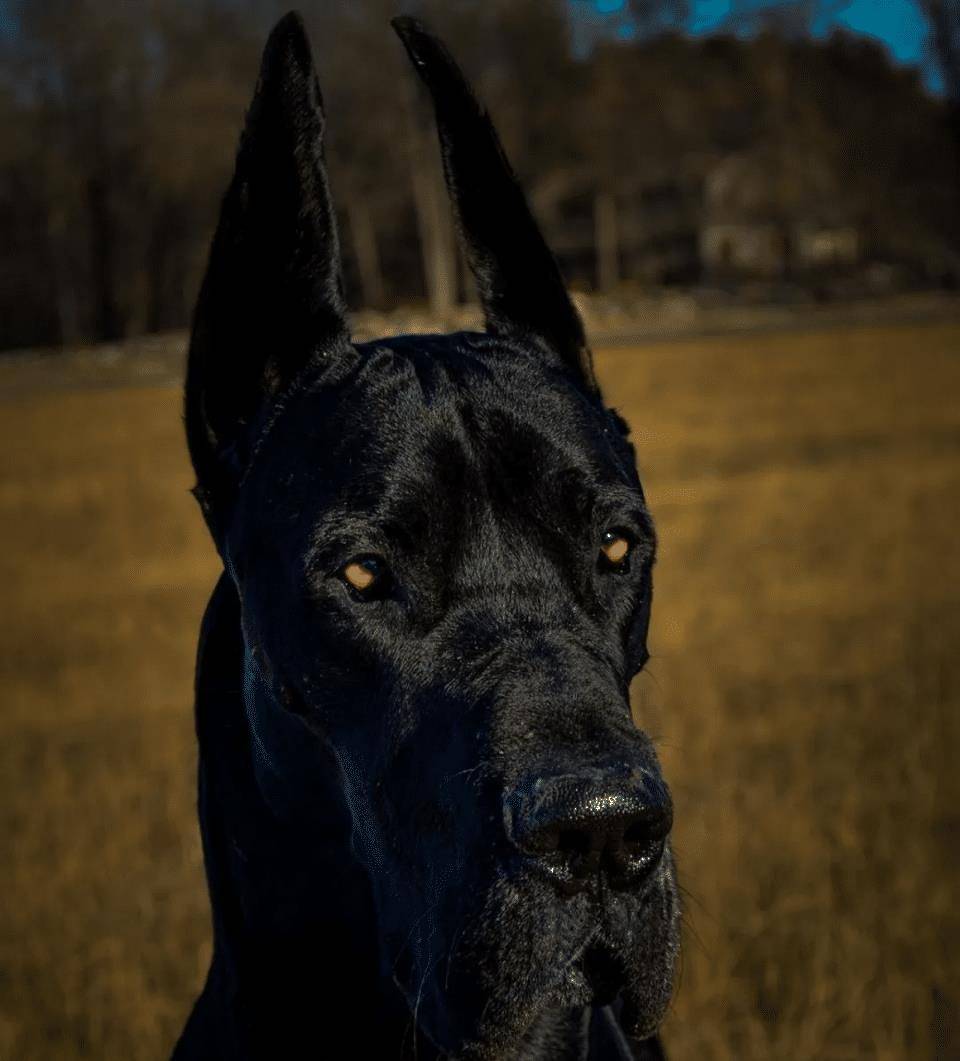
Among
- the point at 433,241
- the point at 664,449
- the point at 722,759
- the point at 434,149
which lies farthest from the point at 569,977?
the point at 433,241

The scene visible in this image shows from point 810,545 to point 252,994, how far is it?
10526mm

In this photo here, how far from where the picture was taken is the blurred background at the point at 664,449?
217 inches

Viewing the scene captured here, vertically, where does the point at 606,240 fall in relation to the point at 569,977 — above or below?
above

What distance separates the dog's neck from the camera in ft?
7.93

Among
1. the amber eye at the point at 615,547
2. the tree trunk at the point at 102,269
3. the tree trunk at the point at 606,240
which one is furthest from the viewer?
the tree trunk at the point at 102,269

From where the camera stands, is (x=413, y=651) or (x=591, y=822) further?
(x=413, y=651)

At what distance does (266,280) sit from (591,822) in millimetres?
1202

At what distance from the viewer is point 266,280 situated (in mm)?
2543

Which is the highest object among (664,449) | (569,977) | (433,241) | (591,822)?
(433,241)

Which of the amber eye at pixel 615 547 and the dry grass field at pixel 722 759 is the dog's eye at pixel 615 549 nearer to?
the amber eye at pixel 615 547

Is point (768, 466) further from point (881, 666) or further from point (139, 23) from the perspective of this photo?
point (139, 23)

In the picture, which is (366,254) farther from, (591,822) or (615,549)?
(591,822)

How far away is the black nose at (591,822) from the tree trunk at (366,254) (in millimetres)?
49446

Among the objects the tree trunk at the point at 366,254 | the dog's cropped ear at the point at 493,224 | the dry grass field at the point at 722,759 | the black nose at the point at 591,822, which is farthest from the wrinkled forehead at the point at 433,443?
the tree trunk at the point at 366,254
